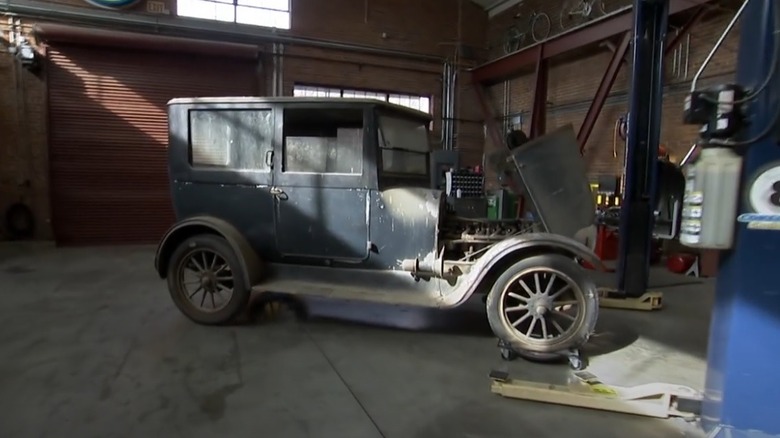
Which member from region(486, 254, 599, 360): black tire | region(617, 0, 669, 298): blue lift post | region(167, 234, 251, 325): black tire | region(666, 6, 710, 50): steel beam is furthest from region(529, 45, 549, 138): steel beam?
region(167, 234, 251, 325): black tire

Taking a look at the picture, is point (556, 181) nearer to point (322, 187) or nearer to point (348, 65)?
point (322, 187)

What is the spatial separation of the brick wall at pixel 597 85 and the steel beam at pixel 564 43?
1.49 ft

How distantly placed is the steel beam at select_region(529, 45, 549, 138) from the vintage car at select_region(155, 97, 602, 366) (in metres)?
5.71

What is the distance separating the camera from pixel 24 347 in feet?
9.86

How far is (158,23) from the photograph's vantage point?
789 cm

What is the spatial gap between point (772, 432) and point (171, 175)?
13.0 ft

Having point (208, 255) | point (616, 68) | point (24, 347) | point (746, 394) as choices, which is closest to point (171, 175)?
point (208, 255)

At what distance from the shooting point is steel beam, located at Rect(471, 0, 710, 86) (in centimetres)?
664

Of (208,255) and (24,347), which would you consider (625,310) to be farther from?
(24,347)

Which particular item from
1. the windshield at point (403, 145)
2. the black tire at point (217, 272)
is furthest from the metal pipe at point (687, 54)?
the black tire at point (217, 272)

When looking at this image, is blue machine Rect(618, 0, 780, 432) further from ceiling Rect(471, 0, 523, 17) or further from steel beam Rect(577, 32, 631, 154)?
ceiling Rect(471, 0, 523, 17)

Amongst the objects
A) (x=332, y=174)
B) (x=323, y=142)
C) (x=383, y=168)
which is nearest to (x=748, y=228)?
(x=383, y=168)

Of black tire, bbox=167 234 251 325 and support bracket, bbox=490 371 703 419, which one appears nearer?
support bracket, bbox=490 371 703 419

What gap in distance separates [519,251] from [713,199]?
4.40 ft
